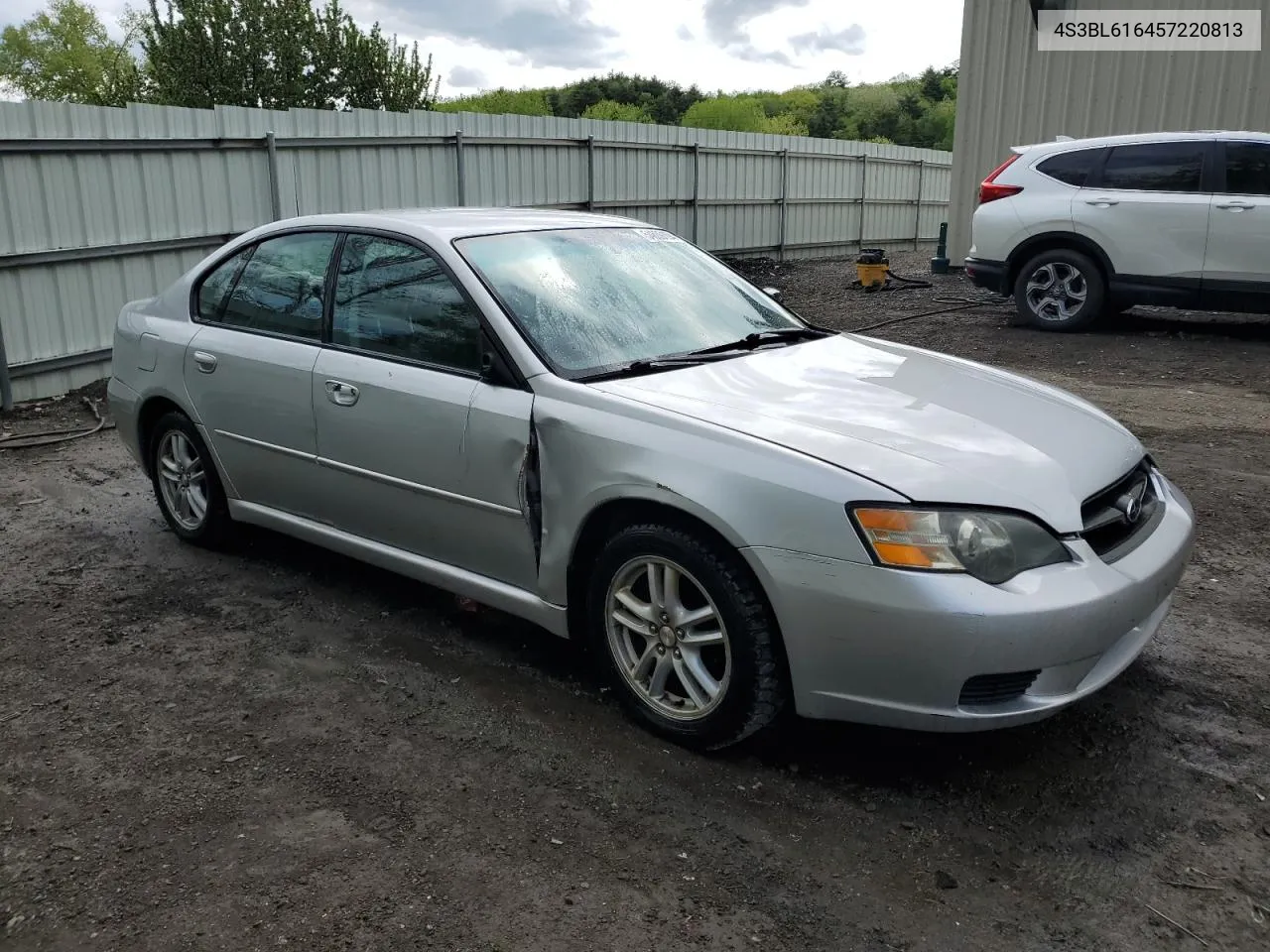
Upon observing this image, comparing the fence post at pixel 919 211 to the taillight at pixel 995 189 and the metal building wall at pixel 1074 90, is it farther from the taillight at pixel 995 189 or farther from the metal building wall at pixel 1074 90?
the taillight at pixel 995 189

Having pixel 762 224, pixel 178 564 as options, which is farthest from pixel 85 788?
pixel 762 224

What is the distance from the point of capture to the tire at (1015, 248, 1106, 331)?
10.4 meters

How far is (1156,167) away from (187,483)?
8698 mm

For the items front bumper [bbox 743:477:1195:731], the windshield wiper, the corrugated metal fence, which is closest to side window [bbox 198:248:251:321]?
the windshield wiper

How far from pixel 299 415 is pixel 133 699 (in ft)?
3.90

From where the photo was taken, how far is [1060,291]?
1074 cm

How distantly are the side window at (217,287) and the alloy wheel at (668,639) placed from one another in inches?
98.5

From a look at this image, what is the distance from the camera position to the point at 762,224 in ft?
66.4

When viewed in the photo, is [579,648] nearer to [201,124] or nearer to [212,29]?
[201,124]

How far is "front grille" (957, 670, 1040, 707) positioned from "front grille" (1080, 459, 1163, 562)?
0.44 metres

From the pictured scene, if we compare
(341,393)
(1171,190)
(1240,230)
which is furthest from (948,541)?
(1171,190)

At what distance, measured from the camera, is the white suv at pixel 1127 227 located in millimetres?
9516

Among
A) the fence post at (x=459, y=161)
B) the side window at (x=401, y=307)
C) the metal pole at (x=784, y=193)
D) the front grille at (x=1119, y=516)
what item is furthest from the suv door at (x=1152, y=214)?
the metal pole at (x=784, y=193)

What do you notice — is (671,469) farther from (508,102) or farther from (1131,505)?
(508,102)
